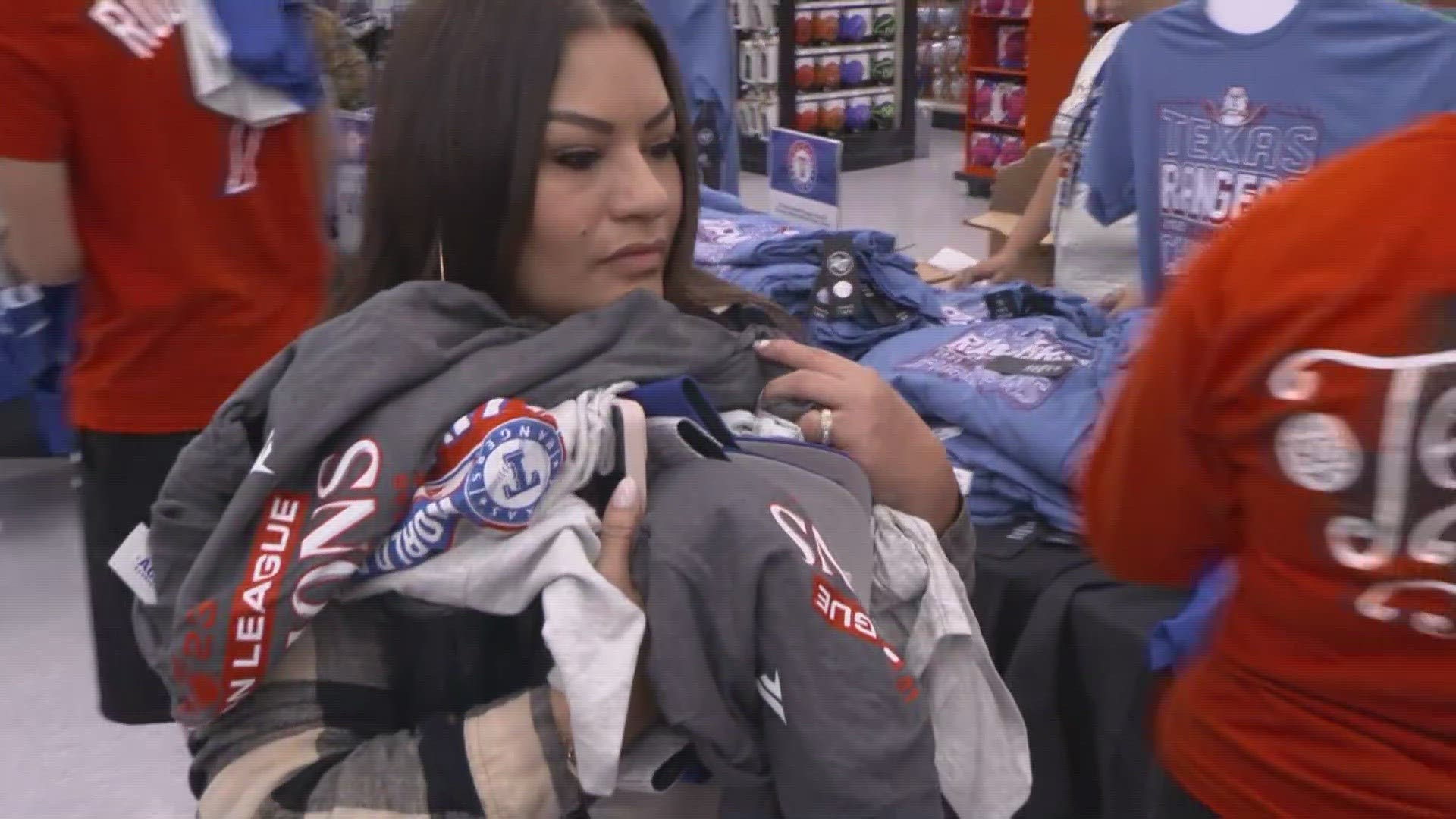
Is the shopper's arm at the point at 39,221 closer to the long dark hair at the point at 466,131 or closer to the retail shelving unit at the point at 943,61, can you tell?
the long dark hair at the point at 466,131

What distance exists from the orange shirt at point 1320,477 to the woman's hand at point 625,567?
1.42 ft

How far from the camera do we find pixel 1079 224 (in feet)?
8.91

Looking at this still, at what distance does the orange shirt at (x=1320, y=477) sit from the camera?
→ 869 mm

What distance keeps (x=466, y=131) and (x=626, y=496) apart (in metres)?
0.29

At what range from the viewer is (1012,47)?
8.38m

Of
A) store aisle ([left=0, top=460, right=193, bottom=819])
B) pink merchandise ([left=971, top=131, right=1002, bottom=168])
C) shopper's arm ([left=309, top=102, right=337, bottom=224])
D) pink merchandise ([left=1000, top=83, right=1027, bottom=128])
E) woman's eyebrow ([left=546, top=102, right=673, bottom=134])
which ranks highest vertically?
woman's eyebrow ([left=546, top=102, right=673, bottom=134])

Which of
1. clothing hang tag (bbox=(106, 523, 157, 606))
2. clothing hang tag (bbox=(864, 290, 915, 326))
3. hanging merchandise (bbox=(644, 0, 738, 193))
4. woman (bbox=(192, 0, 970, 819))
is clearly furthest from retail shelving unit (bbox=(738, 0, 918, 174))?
clothing hang tag (bbox=(106, 523, 157, 606))

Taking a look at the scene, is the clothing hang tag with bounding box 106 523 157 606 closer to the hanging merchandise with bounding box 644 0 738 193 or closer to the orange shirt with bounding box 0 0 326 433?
the orange shirt with bounding box 0 0 326 433

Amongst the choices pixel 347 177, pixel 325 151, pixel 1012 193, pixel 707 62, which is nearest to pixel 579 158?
pixel 325 151

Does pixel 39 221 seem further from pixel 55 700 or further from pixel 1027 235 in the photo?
pixel 1027 235

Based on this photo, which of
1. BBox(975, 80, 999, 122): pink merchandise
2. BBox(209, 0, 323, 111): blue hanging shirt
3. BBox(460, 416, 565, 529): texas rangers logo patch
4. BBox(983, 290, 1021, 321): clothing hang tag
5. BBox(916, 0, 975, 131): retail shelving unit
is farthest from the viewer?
BBox(916, 0, 975, 131): retail shelving unit

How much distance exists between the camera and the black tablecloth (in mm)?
1779

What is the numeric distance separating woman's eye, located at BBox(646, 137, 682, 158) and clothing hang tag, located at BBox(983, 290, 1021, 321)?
1339mm

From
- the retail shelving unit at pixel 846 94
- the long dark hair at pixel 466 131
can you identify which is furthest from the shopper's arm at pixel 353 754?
the retail shelving unit at pixel 846 94
